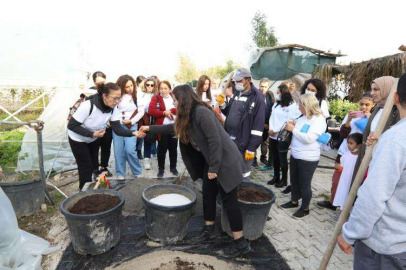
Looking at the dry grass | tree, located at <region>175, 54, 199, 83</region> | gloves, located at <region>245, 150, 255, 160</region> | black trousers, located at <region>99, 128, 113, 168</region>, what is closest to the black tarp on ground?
gloves, located at <region>245, 150, 255, 160</region>

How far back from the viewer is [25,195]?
377 cm

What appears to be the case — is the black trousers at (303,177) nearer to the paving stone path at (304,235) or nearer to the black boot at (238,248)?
the paving stone path at (304,235)

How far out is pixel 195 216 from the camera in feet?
13.0

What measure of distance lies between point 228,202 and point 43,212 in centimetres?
302

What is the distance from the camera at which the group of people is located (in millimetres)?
2895

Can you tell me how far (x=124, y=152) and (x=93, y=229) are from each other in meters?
2.60

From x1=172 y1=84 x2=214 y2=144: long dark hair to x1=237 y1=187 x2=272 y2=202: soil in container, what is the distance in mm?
1198

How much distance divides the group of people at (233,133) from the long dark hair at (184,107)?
12mm

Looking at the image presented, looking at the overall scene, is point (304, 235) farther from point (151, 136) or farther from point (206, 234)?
point (151, 136)

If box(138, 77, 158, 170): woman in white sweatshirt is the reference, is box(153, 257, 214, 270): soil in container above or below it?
below

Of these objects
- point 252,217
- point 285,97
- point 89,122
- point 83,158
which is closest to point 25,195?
point 83,158

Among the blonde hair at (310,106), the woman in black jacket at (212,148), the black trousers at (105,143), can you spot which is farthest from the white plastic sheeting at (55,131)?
the blonde hair at (310,106)

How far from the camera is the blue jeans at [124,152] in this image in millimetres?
5113

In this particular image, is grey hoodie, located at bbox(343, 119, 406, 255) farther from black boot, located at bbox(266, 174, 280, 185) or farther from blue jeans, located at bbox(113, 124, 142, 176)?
blue jeans, located at bbox(113, 124, 142, 176)
